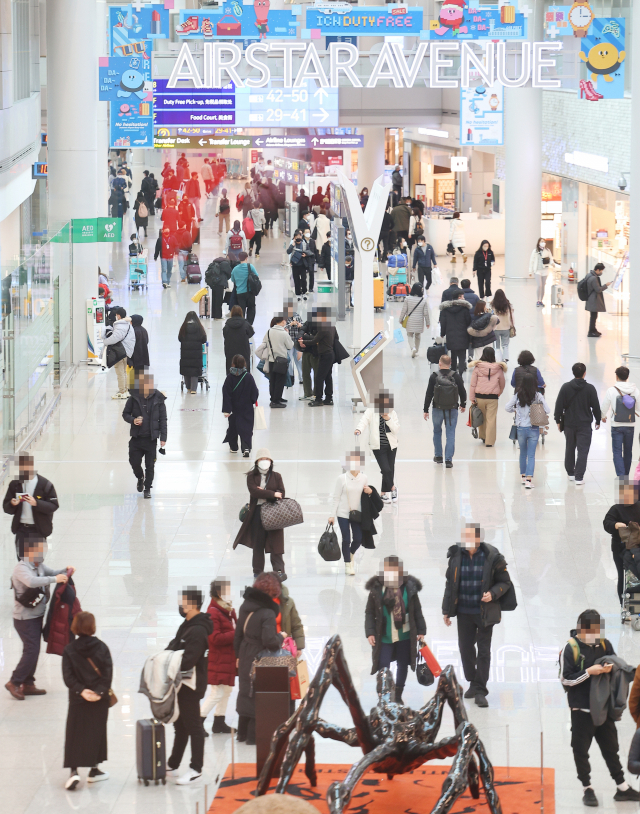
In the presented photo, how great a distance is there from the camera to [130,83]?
23.3 metres

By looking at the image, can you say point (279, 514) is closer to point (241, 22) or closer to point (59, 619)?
point (59, 619)

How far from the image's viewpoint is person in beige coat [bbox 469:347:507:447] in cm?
1579

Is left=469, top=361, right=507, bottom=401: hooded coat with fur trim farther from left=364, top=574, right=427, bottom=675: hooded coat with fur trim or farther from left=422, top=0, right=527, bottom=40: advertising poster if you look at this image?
left=422, top=0, right=527, bottom=40: advertising poster

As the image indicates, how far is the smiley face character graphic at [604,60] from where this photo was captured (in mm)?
23750

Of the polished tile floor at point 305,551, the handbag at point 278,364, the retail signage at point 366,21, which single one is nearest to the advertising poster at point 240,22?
the retail signage at point 366,21

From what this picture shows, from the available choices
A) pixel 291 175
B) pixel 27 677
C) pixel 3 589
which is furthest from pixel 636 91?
pixel 291 175

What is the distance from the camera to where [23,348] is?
1664cm

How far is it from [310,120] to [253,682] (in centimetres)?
2574

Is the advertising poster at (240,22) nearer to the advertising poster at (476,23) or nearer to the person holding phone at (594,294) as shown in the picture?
the advertising poster at (476,23)

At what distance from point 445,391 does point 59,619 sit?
23.2 ft

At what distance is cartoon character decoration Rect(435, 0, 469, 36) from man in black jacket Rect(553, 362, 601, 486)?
41.5 feet

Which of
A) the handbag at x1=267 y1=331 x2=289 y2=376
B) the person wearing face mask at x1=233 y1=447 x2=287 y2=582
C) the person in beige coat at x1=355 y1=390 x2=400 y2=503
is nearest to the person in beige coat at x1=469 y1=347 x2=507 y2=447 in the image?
the person in beige coat at x1=355 y1=390 x2=400 y2=503

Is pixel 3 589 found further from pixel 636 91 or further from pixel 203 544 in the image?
pixel 636 91

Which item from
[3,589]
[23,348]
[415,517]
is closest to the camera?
[3,589]
